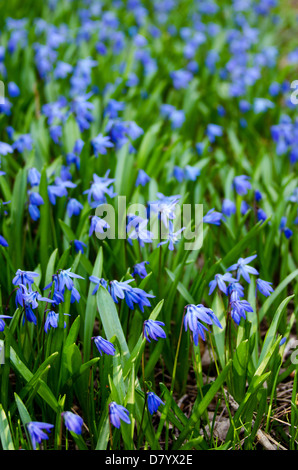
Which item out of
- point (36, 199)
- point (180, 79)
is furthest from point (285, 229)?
point (180, 79)

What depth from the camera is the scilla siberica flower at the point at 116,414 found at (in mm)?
1696

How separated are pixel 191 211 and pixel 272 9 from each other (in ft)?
17.9

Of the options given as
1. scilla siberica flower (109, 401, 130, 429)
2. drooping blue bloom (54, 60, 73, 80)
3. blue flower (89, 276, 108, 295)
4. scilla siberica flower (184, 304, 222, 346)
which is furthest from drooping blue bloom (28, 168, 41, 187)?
drooping blue bloom (54, 60, 73, 80)

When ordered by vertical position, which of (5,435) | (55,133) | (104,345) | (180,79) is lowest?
(5,435)

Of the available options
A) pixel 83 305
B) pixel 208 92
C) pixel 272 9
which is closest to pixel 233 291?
pixel 83 305

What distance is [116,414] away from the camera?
171 centimetres

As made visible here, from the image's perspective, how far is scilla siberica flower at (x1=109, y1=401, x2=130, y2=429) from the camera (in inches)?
66.8

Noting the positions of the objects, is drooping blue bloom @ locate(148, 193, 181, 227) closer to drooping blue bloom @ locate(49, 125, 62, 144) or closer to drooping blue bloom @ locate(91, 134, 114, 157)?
drooping blue bloom @ locate(91, 134, 114, 157)

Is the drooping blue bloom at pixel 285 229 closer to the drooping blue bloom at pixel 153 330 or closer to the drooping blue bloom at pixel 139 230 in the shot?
the drooping blue bloom at pixel 139 230

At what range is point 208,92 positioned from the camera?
468 cm

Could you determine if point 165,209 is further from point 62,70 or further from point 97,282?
point 62,70

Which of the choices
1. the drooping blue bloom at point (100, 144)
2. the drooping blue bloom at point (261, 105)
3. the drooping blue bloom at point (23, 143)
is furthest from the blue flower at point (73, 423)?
the drooping blue bloom at point (261, 105)

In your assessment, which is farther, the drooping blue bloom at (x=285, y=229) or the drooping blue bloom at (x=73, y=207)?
the drooping blue bloom at (x=285, y=229)

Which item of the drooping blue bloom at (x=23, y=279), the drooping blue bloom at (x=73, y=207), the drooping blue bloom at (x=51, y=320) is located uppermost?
the drooping blue bloom at (x=73, y=207)
